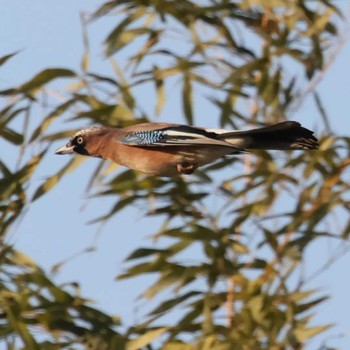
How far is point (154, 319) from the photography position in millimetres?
10273

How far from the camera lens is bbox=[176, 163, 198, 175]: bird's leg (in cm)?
941

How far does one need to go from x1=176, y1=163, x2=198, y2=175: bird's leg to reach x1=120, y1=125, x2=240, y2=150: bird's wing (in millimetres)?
121

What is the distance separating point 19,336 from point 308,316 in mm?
1441

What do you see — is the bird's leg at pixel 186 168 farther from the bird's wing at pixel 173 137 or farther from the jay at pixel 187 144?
the bird's wing at pixel 173 137

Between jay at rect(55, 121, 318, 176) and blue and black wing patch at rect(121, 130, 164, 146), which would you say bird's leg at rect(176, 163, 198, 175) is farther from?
blue and black wing patch at rect(121, 130, 164, 146)

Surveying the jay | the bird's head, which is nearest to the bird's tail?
the jay

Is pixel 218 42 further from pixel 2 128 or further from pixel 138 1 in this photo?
pixel 2 128

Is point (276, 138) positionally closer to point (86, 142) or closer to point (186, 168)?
point (186, 168)

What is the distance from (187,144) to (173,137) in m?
0.10

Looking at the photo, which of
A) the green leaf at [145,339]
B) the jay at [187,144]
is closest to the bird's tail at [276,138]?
the jay at [187,144]

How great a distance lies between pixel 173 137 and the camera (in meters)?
9.43

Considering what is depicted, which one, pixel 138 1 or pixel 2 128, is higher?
pixel 138 1

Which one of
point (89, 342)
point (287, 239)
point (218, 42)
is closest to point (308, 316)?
point (287, 239)

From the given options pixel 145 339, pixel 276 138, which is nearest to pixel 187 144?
pixel 276 138
